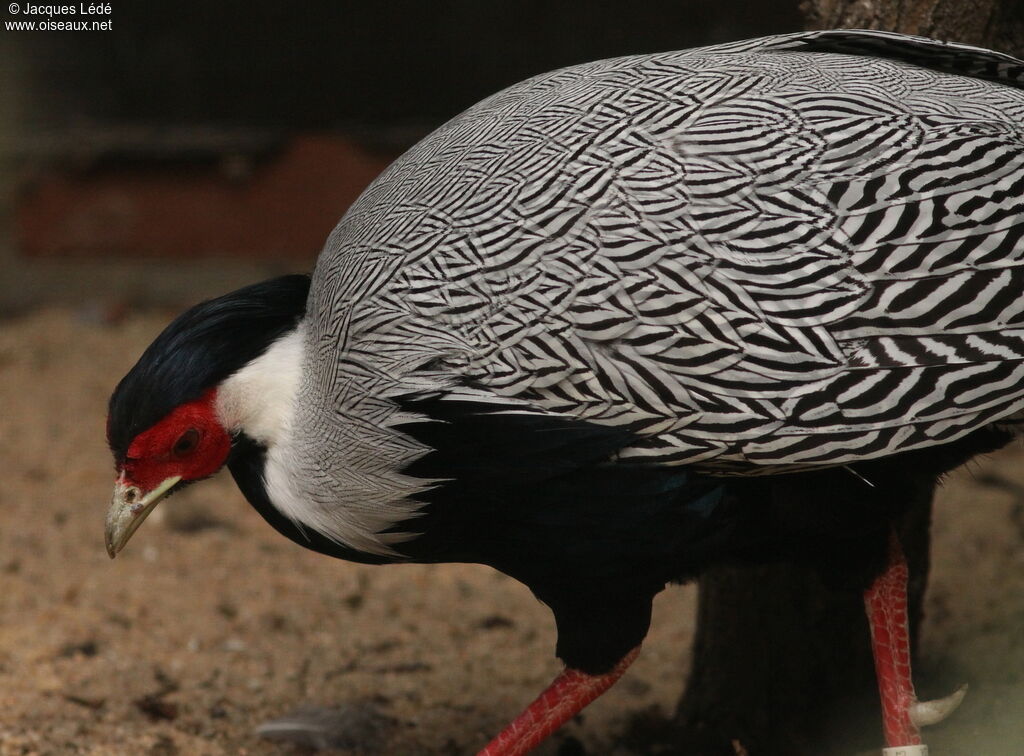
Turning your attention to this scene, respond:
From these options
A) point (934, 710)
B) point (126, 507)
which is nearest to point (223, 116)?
point (126, 507)

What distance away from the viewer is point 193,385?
258 cm

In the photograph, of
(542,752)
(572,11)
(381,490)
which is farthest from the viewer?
(572,11)

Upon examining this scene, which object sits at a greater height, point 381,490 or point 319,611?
point 381,490

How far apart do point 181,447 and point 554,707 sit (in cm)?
112

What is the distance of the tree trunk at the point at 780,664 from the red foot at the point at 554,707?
2.27ft

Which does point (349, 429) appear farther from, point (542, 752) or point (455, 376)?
point (542, 752)

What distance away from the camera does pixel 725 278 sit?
7.33 ft

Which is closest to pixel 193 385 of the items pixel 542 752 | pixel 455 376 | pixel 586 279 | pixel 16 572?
pixel 455 376

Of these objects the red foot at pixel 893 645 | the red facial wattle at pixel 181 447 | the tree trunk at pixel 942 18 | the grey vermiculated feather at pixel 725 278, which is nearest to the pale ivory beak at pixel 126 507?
the red facial wattle at pixel 181 447

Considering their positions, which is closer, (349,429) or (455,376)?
(455,376)

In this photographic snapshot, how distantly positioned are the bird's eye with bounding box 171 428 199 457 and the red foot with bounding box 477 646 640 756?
1050mm

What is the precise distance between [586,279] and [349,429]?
63 cm

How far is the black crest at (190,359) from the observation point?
259cm

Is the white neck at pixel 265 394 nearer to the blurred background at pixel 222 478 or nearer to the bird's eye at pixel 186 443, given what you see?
the bird's eye at pixel 186 443
